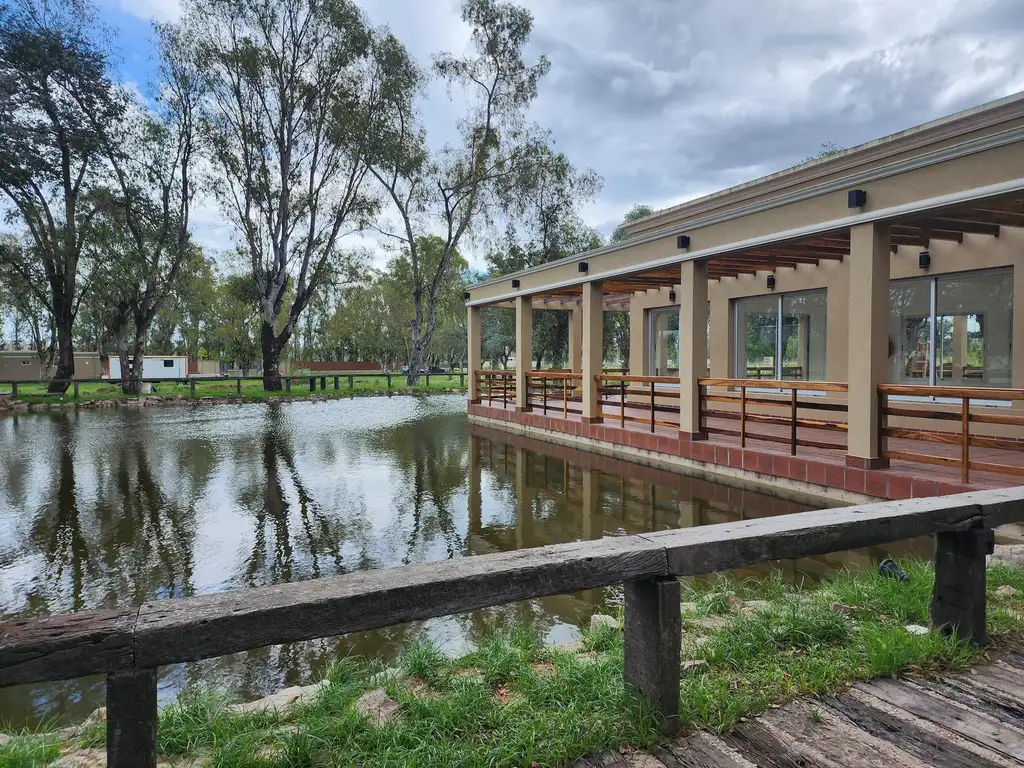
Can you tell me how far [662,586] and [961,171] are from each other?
590 cm

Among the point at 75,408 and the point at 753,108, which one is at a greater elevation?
the point at 753,108

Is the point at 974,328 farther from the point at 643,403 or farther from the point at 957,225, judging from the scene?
the point at 643,403

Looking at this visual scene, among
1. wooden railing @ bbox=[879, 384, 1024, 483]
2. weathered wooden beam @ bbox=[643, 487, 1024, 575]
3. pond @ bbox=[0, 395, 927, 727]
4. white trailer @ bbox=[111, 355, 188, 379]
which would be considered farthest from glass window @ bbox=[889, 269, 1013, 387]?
white trailer @ bbox=[111, 355, 188, 379]

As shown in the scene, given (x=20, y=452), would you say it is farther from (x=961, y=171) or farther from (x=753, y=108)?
(x=753, y=108)

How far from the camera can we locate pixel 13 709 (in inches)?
123

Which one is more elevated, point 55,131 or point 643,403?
point 55,131

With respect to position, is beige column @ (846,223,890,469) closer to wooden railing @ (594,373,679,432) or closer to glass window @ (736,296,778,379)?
wooden railing @ (594,373,679,432)

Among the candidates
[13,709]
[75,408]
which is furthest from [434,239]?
[13,709]

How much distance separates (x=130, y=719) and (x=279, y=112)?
85.2ft

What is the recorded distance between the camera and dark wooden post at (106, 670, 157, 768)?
1424 millimetres

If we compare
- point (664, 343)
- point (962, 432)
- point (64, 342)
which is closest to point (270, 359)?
point (64, 342)

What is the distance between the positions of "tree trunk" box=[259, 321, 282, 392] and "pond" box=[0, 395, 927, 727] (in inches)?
442

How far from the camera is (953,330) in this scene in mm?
Answer: 8453

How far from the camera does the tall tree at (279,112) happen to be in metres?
22.5
